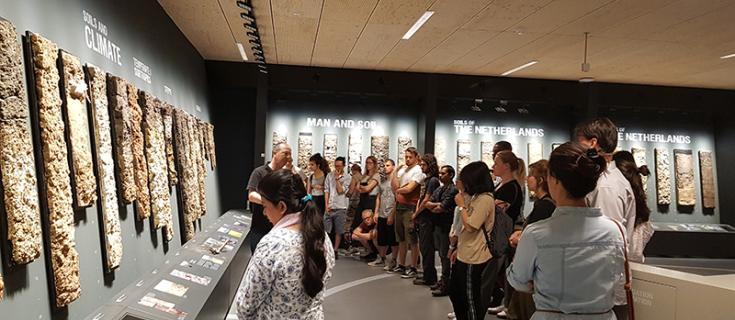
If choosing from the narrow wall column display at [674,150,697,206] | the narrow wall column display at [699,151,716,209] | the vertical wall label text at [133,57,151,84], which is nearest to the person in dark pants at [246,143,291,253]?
the vertical wall label text at [133,57,151,84]

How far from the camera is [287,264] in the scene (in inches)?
73.0

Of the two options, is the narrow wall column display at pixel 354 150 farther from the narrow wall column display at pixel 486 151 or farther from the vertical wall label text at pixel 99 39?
the vertical wall label text at pixel 99 39

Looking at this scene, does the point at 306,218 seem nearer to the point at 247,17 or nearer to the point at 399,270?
the point at 247,17

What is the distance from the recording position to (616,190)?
7.75 ft

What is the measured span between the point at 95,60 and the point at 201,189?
3062 millimetres

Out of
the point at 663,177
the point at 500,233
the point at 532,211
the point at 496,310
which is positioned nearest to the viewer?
the point at 532,211

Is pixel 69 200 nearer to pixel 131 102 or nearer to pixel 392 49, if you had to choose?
pixel 131 102

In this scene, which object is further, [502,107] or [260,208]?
[502,107]

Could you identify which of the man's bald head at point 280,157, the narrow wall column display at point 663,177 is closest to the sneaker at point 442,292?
the man's bald head at point 280,157

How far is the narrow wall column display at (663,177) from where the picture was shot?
9.25 metres

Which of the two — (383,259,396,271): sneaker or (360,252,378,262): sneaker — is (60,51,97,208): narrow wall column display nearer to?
(383,259,396,271): sneaker

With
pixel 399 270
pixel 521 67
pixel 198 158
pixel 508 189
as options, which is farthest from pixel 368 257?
pixel 508 189

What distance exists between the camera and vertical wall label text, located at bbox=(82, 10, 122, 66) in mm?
2860

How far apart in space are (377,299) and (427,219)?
1012 millimetres
